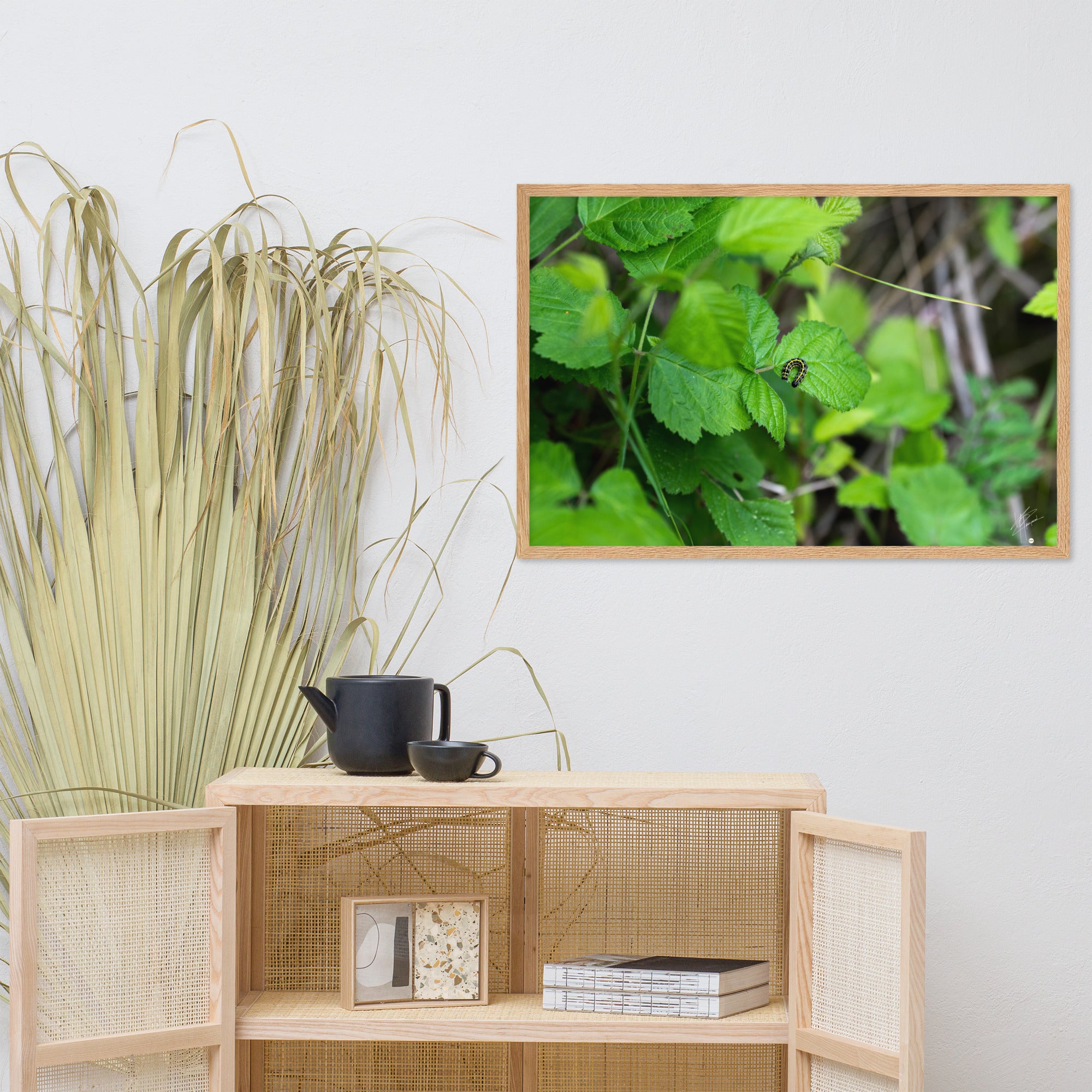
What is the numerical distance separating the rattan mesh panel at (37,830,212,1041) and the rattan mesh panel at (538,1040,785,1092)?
1.72 feet

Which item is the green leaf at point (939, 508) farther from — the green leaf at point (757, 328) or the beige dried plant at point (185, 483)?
the beige dried plant at point (185, 483)

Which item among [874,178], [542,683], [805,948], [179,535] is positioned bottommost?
[805,948]

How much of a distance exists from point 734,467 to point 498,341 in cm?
46

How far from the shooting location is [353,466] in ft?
5.81

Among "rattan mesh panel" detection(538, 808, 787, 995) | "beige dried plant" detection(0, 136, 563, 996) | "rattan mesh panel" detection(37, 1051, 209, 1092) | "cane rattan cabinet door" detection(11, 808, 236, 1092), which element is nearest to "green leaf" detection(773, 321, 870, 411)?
"beige dried plant" detection(0, 136, 563, 996)

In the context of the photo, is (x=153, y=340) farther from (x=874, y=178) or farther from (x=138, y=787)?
(x=874, y=178)

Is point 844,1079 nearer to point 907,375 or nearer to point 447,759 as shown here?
point 447,759

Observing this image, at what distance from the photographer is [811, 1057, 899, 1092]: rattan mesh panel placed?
4.17ft

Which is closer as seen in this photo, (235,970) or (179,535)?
(235,970)

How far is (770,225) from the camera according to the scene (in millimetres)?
1830

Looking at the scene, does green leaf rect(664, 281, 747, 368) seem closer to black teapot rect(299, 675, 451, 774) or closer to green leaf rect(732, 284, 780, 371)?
green leaf rect(732, 284, 780, 371)

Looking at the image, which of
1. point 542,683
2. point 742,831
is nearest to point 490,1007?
point 742,831

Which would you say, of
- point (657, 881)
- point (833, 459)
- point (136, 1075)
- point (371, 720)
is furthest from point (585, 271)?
point (136, 1075)

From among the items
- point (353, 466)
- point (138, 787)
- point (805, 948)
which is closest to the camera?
point (805, 948)
